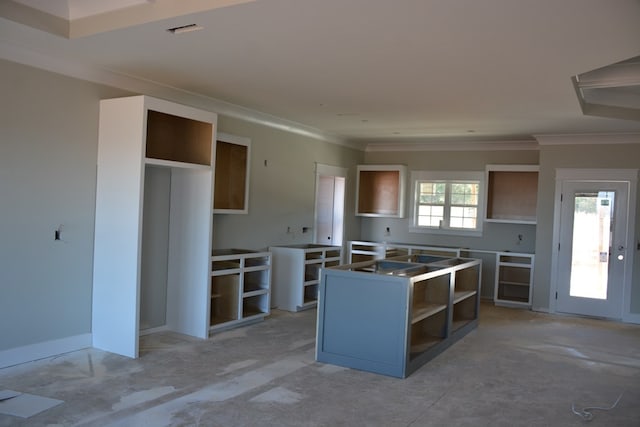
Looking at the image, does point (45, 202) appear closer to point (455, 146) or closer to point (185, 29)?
point (185, 29)

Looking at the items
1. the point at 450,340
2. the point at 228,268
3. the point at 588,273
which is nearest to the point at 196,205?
the point at 228,268

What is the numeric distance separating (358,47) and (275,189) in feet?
12.6

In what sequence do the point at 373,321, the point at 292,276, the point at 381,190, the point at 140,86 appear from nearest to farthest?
the point at 373,321 < the point at 140,86 < the point at 292,276 < the point at 381,190

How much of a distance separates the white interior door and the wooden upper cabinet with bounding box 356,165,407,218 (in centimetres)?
266

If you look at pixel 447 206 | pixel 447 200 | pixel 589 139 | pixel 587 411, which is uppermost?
pixel 589 139

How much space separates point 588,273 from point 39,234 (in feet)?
22.9

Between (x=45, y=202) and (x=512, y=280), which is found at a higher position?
(x=45, y=202)

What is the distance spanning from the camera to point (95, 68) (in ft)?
16.1

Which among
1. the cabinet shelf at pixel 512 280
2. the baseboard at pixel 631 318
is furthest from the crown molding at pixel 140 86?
the baseboard at pixel 631 318

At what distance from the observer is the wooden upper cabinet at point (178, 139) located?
5.60 metres

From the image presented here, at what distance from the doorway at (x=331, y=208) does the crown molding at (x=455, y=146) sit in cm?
98

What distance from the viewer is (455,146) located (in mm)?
9125

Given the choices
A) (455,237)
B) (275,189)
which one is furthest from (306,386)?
(455,237)

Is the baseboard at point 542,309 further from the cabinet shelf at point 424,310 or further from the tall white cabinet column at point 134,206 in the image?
the tall white cabinet column at point 134,206
